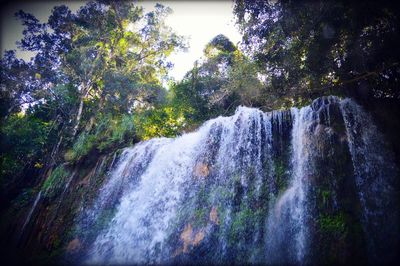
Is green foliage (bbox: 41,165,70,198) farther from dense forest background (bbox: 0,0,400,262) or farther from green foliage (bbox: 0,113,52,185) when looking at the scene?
green foliage (bbox: 0,113,52,185)

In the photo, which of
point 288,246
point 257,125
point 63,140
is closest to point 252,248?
point 288,246

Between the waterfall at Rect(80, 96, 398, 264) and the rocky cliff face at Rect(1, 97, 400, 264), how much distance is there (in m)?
0.03

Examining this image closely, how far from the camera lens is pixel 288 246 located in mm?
6688

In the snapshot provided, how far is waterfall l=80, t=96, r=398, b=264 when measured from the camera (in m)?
6.73

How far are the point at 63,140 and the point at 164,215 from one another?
399 inches

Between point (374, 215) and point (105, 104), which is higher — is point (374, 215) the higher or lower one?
the lower one

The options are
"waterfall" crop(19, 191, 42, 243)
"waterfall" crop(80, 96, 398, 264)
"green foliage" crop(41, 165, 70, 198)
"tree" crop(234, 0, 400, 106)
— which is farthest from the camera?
"green foliage" crop(41, 165, 70, 198)

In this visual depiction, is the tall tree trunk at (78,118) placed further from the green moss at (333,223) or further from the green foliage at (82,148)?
the green moss at (333,223)

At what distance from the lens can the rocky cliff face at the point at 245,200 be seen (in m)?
6.38

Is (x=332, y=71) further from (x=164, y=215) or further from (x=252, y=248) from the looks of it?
(x=164, y=215)

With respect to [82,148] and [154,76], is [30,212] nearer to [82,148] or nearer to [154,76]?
[82,148]

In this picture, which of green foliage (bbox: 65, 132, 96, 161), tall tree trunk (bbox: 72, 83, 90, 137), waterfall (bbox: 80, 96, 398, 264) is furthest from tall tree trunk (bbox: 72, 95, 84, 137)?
waterfall (bbox: 80, 96, 398, 264)

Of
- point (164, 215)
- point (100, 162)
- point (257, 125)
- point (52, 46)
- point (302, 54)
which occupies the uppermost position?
point (52, 46)

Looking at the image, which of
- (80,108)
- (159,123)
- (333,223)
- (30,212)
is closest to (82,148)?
(30,212)
